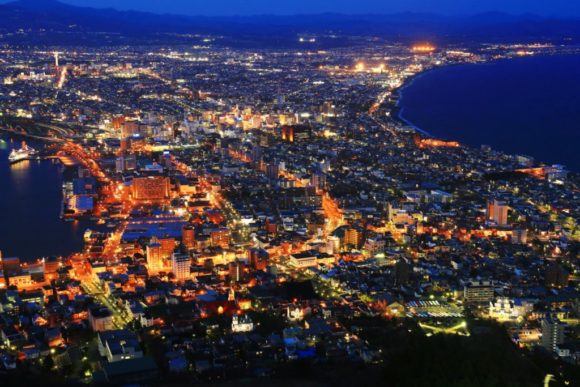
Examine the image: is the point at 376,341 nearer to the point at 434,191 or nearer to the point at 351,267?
the point at 351,267

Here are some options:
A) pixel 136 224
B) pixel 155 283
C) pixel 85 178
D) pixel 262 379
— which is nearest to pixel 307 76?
pixel 85 178

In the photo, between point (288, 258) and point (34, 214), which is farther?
point (34, 214)

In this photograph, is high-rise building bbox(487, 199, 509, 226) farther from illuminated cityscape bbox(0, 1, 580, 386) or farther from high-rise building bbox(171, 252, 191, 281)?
high-rise building bbox(171, 252, 191, 281)

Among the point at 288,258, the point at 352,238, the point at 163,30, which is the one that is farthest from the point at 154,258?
the point at 163,30

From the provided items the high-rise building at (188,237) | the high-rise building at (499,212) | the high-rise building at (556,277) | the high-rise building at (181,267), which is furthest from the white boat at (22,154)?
the high-rise building at (556,277)

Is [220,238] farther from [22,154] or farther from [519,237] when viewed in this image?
[22,154]

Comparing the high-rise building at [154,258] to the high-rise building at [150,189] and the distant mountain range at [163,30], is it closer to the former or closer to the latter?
the high-rise building at [150,189]

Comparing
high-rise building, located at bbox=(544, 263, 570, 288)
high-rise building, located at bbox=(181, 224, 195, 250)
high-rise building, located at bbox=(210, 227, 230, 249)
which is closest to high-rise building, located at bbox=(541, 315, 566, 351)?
high-rise building, located at bbox=(544, 263, 570, 288)
